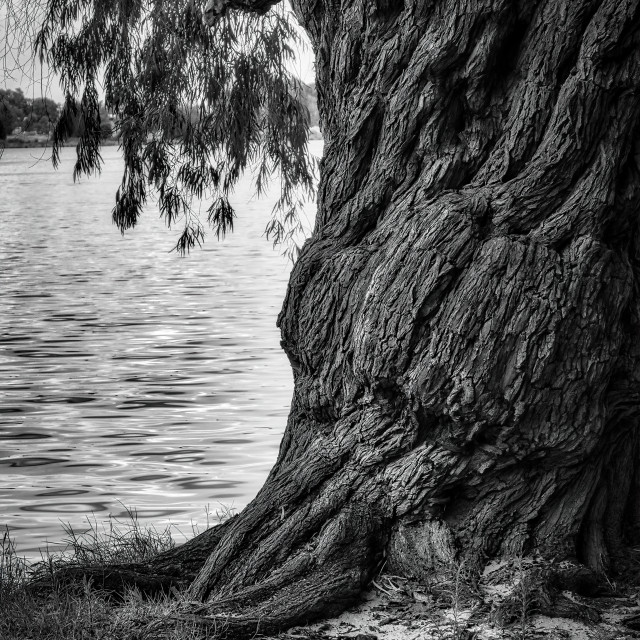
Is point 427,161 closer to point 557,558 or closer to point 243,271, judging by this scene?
point 557,558

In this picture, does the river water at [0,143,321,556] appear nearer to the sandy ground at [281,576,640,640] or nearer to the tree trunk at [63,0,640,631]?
the tree trunk at [63,0,640,631]

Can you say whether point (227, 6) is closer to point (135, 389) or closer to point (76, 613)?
point (76, 613)

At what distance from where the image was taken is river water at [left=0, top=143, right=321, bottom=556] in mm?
6867

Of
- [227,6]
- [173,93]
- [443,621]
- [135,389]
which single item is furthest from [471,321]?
[135,389]

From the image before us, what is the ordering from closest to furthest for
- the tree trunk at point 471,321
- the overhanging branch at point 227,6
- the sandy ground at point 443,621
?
the sandy ground at point 443,621
the tree trunk at point 471,321
the overhanging branch at point 227,6

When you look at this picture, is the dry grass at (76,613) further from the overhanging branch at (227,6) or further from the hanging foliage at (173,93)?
the hanging foliage at (173,93)

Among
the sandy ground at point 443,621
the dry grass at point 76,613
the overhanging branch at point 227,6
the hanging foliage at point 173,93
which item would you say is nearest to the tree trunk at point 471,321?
the sandy ground at point 443,621

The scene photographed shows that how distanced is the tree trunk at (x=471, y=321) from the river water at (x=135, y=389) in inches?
89.8

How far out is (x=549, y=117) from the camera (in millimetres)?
3352

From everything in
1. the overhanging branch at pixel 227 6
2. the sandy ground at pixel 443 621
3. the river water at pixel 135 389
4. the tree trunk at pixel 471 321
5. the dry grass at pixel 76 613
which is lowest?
the river water at pixel 135 389

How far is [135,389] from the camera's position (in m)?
10.4

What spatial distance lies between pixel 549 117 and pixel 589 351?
737 mm

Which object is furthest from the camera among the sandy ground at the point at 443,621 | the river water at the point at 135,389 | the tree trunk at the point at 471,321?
the river water at the point at 135,389

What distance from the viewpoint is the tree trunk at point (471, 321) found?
324 cm
